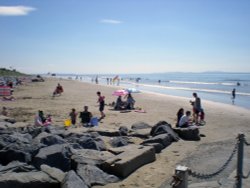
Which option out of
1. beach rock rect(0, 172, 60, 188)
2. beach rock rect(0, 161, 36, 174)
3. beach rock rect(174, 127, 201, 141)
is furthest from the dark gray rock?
beach rock rect(174, 127, 201, 141)

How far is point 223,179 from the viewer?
24.3 ft

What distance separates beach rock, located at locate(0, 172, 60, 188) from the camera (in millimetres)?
6648

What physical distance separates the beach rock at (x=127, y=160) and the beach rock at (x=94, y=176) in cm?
26

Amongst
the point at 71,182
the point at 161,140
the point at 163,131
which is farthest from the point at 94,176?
the point at 163,131

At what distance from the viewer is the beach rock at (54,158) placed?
321 inches

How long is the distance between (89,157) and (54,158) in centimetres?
99

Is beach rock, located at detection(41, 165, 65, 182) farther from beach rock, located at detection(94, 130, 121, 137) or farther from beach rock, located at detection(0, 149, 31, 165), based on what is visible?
beach rock, located at detection(94, 130, 121, 137)

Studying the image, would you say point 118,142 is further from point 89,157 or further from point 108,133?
point 89,157

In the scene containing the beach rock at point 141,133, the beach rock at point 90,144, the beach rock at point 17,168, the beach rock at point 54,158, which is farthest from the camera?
the beach rock at point 141,133

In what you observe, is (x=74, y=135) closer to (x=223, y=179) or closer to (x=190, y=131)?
(x=190, y=131)

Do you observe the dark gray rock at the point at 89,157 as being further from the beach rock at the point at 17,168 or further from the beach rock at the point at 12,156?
the beach rock at the point at 12,156

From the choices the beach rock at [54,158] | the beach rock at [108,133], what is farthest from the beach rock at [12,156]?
the beach rock at [108,133]

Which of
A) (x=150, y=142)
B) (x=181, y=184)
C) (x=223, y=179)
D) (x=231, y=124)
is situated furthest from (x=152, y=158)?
(x=231, y=124)

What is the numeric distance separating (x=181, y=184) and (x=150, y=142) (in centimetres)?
651
